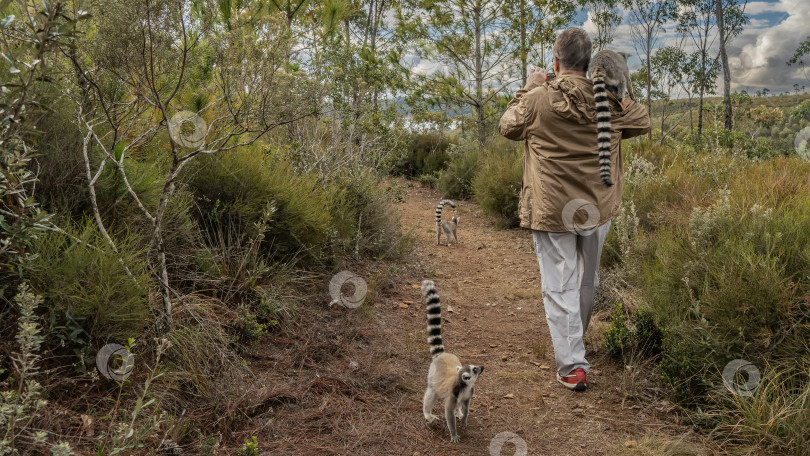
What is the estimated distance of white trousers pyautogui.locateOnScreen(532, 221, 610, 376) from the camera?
402cm

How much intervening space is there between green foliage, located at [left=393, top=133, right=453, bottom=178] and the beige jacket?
1206cm

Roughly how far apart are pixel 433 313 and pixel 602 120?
180 cm

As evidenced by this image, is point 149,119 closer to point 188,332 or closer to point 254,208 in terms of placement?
point 254,208

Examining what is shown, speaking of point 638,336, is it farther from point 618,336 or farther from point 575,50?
point 575,50

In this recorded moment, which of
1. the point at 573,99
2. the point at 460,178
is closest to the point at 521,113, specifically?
the point at 573,99

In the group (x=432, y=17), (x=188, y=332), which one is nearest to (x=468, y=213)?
(x=432, y=17)

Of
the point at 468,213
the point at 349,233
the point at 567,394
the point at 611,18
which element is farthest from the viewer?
the point at 611,18

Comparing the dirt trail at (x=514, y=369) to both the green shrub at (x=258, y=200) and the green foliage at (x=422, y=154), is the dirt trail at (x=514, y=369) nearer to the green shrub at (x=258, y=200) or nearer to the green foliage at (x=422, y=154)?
the green shrub at (x=258, y=200)

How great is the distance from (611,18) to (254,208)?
74.0ft

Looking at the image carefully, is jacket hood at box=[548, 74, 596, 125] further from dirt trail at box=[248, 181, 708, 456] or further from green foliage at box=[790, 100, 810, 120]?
green foliage at box=[790, 100, 810, 120]

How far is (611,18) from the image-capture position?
23.2 meters

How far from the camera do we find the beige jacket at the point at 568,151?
387 cm

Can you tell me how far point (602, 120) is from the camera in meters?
3.77

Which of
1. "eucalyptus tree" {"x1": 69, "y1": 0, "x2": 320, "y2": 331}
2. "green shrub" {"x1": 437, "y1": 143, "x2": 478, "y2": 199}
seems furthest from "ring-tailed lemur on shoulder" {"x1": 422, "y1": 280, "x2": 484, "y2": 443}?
"green shrub" {"x1": 437, "y1": 143, "x2": 478, "y2": 199}
